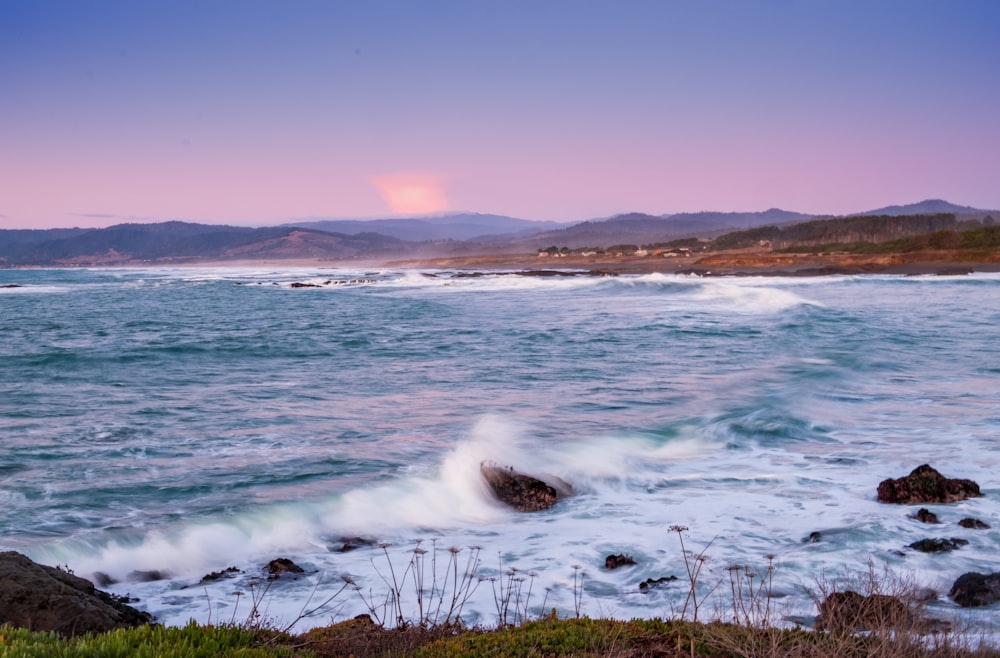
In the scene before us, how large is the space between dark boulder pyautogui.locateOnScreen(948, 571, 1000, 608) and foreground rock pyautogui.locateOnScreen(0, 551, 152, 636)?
675cm

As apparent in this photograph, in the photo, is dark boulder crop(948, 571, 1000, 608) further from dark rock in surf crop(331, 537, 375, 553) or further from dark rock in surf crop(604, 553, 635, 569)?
dark rock in surf crop(331, 537, 375, 553)

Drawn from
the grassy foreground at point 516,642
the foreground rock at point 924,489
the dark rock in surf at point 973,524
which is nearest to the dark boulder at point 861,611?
the grassy foreground at point 516,642

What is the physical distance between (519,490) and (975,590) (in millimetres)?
5332

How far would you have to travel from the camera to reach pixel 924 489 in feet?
32.4

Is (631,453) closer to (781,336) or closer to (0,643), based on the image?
(0,643)

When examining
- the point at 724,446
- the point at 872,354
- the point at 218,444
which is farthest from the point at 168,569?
the point at 872,354

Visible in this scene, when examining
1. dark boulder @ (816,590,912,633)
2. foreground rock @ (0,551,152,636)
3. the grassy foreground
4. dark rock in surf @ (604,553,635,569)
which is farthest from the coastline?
foreground rock @ (0,551,152,636)

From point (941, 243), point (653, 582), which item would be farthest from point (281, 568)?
point (941, 243)

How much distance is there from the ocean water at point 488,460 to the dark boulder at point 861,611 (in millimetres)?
531

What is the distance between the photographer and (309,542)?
9.14m

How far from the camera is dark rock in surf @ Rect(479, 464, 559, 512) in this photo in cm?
1038

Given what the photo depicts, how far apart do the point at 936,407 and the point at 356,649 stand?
14.4 meters

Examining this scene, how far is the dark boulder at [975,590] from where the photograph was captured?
6754 millimetres

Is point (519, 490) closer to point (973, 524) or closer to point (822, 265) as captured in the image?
point (973, 524)
